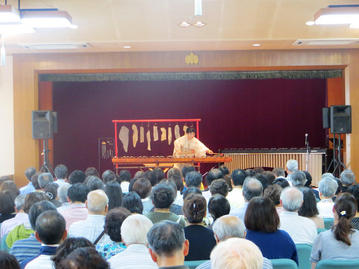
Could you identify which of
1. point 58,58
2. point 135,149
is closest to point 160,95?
point 135,149

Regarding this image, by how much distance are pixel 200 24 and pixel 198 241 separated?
17.7 ft

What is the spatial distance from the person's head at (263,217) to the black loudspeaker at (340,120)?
7111mm

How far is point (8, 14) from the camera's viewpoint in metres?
6.05

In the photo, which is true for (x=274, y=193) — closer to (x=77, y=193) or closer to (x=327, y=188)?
(x=327, y=188)

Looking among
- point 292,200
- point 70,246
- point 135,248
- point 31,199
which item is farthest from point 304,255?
point 31,199

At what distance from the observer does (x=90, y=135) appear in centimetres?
1402

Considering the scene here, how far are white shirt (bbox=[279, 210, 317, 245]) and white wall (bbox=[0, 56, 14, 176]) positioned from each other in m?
8.22

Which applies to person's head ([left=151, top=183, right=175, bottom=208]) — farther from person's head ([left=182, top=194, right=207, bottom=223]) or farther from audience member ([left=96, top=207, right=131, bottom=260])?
audience member ([left=96, top=207, right=131, bottom=260])

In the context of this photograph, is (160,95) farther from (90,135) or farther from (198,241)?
(198,241)

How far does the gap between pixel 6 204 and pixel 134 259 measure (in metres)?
2.39

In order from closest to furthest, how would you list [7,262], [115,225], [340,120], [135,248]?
[7,262] < [135,248] < [115,225] < [340,120]

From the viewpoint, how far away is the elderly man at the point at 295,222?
3924 millimetres

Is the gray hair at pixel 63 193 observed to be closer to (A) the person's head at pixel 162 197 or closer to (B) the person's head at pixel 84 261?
(A) the person's head at pixel 162 197

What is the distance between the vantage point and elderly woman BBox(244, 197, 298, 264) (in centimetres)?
332
